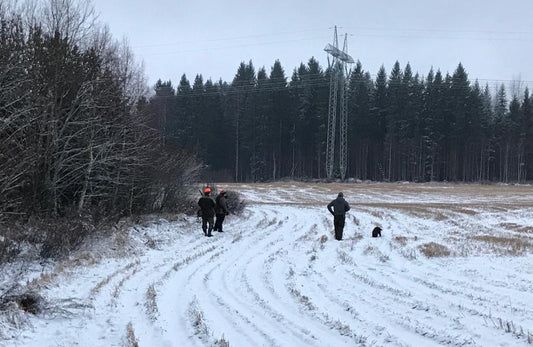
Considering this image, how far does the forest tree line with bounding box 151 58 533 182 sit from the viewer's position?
238ft

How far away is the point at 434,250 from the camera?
12.7 m

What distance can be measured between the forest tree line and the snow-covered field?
186ft

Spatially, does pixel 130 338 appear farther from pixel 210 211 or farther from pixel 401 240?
pixel 401 240

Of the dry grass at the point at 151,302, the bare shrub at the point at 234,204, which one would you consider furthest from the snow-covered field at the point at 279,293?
the bare shrub at the point at 234,204

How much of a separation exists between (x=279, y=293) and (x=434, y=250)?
6.70 metres

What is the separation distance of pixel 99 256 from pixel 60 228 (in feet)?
3.71

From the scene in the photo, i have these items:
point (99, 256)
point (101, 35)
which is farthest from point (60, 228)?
point (101, 35)

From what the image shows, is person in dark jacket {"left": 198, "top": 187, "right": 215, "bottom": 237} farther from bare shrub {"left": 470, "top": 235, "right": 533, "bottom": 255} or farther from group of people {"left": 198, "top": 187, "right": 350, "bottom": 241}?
bare shrub {"left": 470, "top": 235, "right": 533, "bottom": 255}

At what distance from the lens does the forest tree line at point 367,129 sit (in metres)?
72.4

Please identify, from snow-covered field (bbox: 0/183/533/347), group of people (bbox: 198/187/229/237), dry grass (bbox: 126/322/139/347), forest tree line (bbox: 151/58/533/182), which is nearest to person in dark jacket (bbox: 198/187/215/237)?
group of people (bbox: 198/187/229/237)

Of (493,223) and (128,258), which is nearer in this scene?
(128,258)

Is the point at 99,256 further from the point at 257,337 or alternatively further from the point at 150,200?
the point at 150,200

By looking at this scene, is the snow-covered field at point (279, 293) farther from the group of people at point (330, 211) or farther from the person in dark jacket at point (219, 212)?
the person in dark jacket at point (219, 212)

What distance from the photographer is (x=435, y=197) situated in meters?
45.8
